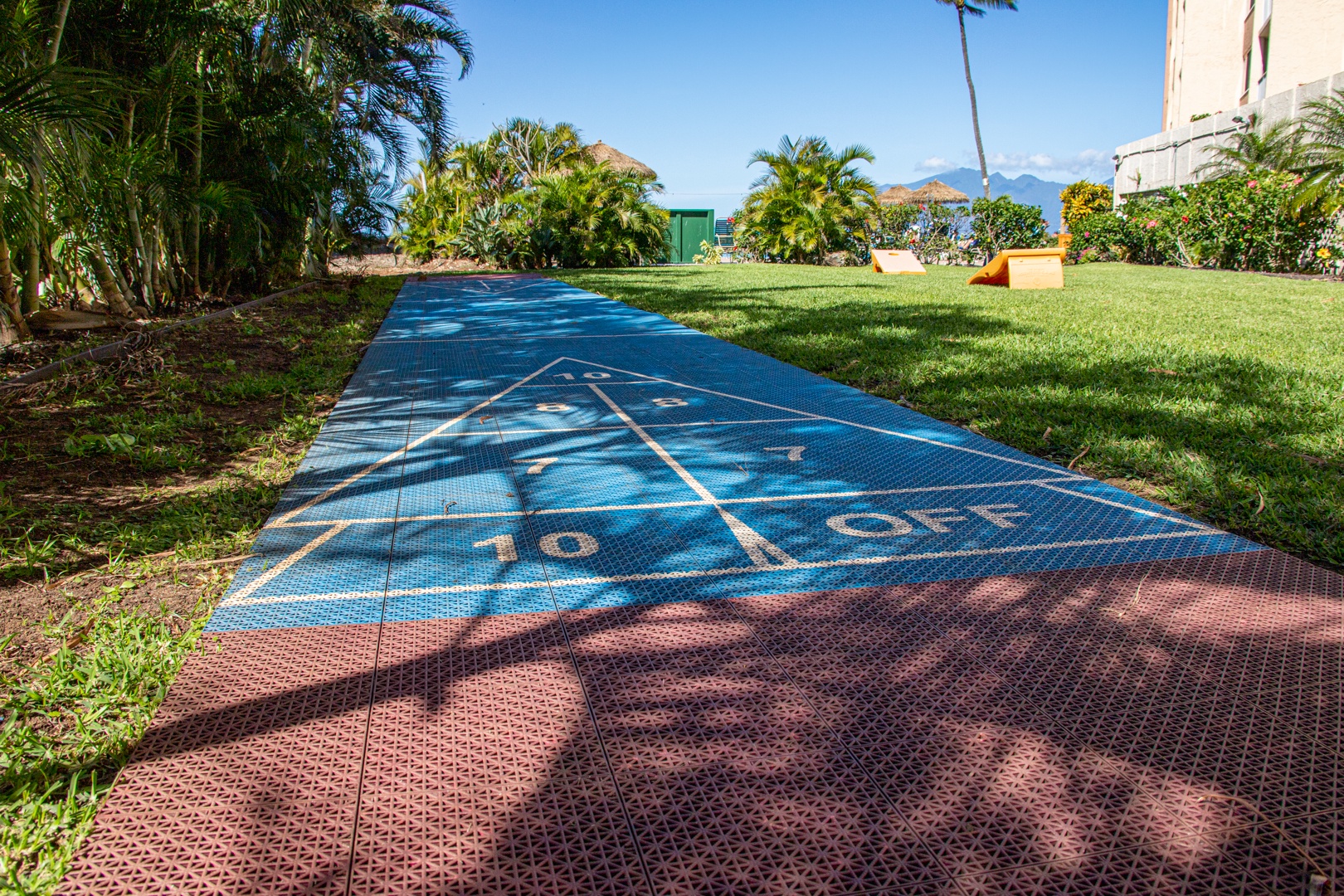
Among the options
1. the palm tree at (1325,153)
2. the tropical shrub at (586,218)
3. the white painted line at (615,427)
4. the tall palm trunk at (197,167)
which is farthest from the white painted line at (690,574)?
the tropical shrub at (586,218)

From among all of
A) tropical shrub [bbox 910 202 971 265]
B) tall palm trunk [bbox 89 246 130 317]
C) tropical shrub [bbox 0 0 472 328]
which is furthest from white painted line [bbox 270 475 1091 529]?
→ tropical shrub [bbox 910 202 971 265]

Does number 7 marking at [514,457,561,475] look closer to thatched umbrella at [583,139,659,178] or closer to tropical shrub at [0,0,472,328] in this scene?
tropical shrub at [0,0,472,328]

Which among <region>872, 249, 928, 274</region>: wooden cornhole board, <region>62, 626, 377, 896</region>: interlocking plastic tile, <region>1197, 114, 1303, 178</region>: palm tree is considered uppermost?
<region>1197, 114, 1303, 178</region>: palm tree

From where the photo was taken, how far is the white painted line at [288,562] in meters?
3.19

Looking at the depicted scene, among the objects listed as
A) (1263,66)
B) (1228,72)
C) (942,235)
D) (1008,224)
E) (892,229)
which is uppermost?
(1228,72)

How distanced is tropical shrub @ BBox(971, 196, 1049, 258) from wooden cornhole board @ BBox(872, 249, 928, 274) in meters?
4.63

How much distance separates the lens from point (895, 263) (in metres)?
21.5

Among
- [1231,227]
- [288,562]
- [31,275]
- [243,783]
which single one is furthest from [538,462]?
[1231,227]

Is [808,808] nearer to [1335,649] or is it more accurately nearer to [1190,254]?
[1335,649]

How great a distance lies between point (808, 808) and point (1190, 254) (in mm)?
22829

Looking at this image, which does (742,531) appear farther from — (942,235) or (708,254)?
(708,254)

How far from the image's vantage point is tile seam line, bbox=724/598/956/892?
1793 mm

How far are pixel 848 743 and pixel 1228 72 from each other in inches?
1581

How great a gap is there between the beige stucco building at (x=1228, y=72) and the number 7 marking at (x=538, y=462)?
20816 millimetres
